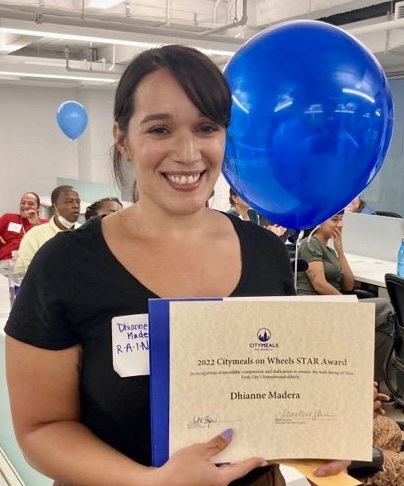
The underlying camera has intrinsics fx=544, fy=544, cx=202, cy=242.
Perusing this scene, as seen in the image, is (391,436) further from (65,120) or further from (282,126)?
(65,120)

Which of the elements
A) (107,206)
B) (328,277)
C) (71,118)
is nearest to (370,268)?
(328,277)

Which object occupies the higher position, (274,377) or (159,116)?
(159,116)

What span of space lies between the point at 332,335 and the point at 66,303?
1.35 ft

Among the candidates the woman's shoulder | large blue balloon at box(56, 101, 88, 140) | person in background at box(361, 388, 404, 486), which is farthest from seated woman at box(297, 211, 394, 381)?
large blue balloon at box(56, 101, 88, 140)

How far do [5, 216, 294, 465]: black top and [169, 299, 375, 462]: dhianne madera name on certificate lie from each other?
109 mm

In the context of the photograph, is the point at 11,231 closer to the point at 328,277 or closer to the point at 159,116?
the point at 328,277

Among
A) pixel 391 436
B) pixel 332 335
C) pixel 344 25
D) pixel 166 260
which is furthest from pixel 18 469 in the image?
pixel 344 25

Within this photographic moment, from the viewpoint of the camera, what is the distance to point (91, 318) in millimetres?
863

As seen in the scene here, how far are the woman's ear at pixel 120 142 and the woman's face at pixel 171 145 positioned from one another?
2cm

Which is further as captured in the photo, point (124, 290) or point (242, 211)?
point (242, 211)

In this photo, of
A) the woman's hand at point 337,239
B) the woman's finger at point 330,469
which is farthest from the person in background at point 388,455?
the woman's hand at point 337,239

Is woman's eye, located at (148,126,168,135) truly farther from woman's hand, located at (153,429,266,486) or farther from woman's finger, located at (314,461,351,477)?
woman's finger, located at (314,461,351,477)

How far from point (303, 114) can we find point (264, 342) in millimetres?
732
